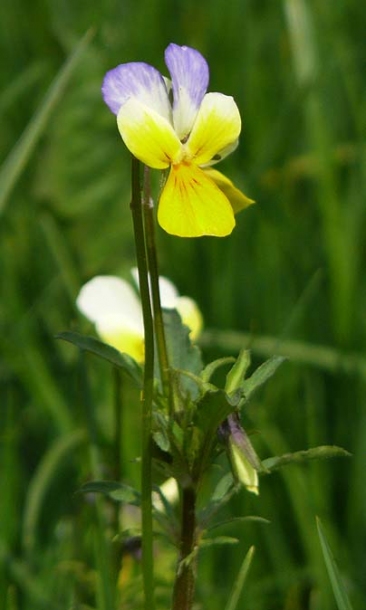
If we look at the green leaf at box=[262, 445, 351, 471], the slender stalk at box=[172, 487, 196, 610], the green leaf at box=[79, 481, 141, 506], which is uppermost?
the green leaf at box=[262, 445, 351, 471]

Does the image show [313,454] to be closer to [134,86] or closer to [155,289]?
[155,289]

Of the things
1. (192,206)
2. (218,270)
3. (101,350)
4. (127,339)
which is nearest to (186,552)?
(101,350)

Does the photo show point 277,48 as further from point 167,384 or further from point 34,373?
point 167,384

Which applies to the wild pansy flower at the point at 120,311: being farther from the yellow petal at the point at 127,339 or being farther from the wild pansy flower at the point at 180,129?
the wild pansy flower at the point at 180,129

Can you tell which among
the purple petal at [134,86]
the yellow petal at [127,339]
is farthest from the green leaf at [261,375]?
the yellow petal at [127,339]

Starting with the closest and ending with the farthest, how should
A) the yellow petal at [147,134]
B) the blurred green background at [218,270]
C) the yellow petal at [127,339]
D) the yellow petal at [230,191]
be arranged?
the yellow petal at [147,134] → the yellow petal at [230,191] → the yellow petal at [127,339] → the blurred green background at [218,270]

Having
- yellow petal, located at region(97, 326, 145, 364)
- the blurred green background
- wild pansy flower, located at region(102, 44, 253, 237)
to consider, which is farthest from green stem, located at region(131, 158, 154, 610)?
yellow petal, located at region(97, 326, 145, 364)

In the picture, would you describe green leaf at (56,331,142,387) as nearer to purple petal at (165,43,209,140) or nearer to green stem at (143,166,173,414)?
green stem at (143,166,173,414)
